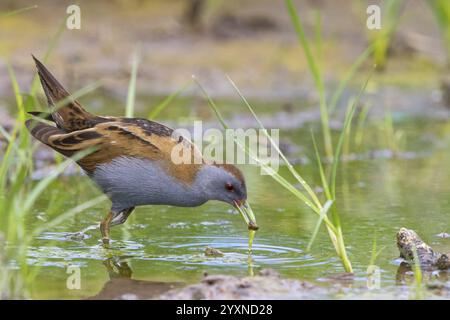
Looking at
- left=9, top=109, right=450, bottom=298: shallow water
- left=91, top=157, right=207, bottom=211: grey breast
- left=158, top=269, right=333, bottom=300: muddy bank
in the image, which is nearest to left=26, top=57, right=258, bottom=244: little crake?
left=91, top=157, right=207, bottom=211: grey breast

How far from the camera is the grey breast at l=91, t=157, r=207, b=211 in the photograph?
259 inches

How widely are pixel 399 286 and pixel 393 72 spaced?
28.5 feet

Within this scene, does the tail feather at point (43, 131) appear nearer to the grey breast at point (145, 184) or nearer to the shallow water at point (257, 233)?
the grey breast at point (145, 184)

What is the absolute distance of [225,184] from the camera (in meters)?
6.52

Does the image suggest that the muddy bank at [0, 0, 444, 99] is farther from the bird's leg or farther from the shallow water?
the bird's leg

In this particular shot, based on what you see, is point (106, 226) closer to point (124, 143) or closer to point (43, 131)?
point (124, 143)

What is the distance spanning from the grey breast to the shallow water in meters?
0.27

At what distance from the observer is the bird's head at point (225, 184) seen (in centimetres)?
650

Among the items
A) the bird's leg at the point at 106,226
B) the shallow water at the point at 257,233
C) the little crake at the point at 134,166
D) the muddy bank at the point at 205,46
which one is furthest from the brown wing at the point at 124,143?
the muddy bank at the point at 205,46

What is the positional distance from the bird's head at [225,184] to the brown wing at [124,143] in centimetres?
9

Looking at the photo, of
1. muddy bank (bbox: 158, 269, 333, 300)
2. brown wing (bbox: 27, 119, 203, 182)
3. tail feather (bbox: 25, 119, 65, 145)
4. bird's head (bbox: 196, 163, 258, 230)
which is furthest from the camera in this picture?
tail feather (bbox: 25, 119, 65, 145)

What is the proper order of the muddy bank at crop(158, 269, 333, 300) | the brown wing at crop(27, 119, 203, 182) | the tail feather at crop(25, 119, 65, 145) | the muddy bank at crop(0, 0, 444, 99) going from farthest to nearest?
the muddy bank at crop(0, 0, 444, 99) < the tail feather at crop(25, 119, 65, 145) < the brown wing at crop(27, 119, 203, 182) < the muddy bank at crop(158, 269, 333, 300)

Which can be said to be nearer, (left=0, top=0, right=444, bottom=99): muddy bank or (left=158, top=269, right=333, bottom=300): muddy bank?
(left=158, top=269, right=333, bottom=300): muddy bank

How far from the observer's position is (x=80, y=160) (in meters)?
6.80
